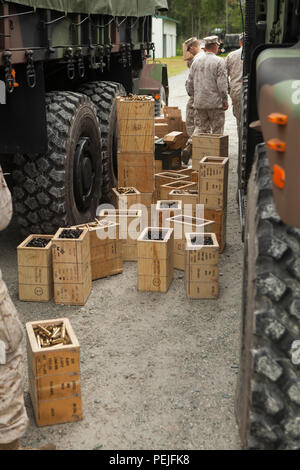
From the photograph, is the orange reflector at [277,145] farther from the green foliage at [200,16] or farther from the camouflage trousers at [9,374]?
the green foliage at [200,16]

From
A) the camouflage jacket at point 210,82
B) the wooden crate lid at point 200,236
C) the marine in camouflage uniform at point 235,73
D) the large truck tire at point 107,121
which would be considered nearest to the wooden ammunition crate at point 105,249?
the wooden crate lid at point 200,236

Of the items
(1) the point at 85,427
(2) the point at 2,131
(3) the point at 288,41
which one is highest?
Result: (3) the point at 288,41

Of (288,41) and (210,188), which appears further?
(210,188)

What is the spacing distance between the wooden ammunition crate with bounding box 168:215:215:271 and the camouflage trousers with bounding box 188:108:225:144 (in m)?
3.99

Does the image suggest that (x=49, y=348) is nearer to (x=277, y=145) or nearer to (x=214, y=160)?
(x=277, y=145)

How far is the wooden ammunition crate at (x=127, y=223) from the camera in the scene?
19.8 feet

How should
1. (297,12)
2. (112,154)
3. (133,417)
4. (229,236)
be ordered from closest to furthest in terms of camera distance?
(297,12), (133,417), (229,236), (112,154)

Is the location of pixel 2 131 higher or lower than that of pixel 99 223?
higher

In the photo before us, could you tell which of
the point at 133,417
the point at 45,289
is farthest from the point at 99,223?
the point at 133,417

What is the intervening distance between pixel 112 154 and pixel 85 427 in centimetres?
448

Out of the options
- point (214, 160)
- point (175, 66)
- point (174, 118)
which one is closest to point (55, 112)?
point (214, 160)

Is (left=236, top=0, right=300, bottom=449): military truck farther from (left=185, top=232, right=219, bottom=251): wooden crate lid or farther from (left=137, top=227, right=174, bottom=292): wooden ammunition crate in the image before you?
(left=137, top=227, right=174, bottom=292): wooden ammunition crate

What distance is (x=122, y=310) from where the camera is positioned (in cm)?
507
